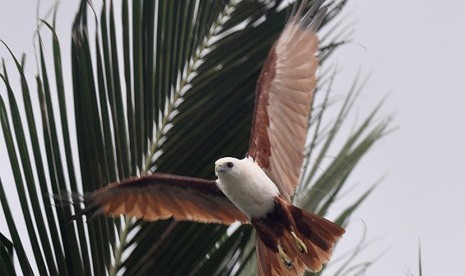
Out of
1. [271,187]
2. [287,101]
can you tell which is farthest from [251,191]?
[287,101]

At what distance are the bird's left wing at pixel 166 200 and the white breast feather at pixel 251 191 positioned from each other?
71 millimetres

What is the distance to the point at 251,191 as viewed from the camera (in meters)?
2.68

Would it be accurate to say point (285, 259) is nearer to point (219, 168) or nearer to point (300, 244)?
point (300, 244)

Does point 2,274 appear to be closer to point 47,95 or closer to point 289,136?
point 47,95

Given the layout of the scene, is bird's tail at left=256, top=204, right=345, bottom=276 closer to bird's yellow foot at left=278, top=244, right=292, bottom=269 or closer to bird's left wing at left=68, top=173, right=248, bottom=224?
bird's yellow foot at left=278, top=244, right=292, bottom=269

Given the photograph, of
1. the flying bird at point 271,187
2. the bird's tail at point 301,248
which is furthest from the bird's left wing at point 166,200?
the bird's tail at point 301,248

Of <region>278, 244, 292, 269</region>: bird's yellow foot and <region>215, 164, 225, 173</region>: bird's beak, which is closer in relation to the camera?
<region>215, 164, 225, 173</region>: bird's beak

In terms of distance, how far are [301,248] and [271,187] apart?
7.0 inches

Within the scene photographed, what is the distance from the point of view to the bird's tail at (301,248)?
2623mm

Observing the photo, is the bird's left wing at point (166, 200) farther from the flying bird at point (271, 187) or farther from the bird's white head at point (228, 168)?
the bird's white head at point (228, 168)

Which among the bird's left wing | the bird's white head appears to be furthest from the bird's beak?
the bird's left wing

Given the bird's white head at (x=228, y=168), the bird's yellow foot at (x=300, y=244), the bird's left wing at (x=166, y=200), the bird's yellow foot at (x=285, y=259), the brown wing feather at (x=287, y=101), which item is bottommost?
the bird's yellow foot at (x=285, y=259)

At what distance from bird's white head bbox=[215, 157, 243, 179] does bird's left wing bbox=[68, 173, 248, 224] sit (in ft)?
0.49

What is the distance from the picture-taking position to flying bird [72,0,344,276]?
262 cm
